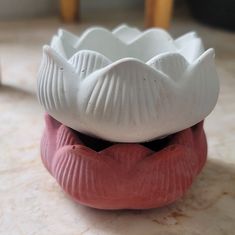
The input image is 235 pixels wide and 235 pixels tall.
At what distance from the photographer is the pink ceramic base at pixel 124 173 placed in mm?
512

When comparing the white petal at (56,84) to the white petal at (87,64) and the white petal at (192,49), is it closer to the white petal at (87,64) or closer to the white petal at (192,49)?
the white petal at (87,64)

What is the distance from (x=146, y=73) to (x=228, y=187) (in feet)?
0.69

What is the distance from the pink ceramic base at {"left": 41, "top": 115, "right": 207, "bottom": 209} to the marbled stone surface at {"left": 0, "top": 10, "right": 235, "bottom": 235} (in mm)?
23

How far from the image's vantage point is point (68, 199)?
1.90 feet

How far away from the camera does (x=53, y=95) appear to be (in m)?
0.51

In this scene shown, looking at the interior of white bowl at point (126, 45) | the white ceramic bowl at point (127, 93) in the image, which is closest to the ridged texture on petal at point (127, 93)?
the white ceramic bowl at point (127, 93)

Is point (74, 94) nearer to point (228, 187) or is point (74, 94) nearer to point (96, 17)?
point (228, 187)

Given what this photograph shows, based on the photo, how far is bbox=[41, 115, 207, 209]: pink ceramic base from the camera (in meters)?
0.51

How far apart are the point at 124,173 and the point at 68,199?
0.10 meters

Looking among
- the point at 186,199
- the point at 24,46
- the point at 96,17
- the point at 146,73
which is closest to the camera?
the point at 146,73

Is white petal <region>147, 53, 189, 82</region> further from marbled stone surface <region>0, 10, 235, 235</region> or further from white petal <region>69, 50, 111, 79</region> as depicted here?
marbled stone surface <region>0, 10, 235, 235</region>

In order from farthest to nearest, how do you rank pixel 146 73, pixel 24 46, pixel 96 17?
1. pixel 96 17
2. pixel 24 46
3. pixel 146 73

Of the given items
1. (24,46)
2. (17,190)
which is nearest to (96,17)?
(24,46)

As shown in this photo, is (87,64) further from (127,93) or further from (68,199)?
A: (68,199)
